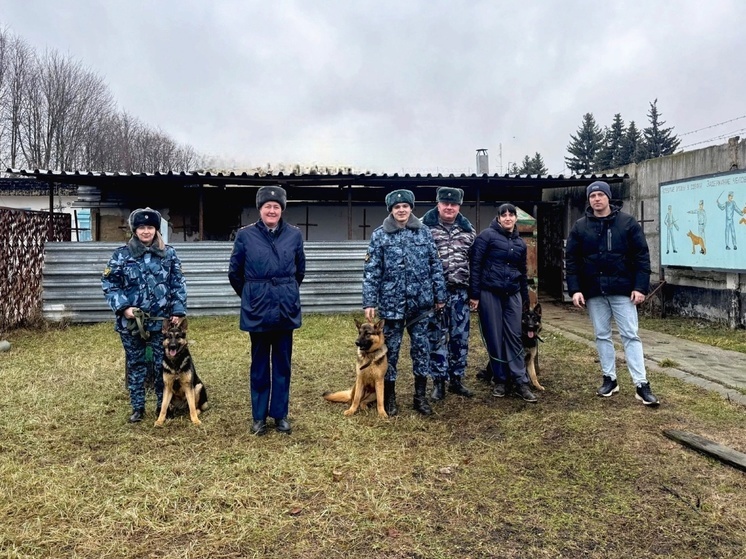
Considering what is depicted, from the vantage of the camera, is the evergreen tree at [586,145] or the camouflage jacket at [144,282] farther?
the evergreen tree at [586,145]

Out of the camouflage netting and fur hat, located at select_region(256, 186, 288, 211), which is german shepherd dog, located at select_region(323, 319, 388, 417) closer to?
fur hat, located at select_region(256, 186, 288, 211)

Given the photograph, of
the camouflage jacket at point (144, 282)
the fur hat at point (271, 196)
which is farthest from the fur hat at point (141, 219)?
the fur hat at point (271, 196)

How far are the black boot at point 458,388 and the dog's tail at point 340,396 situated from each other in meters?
1.03

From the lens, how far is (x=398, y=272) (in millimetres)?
4125

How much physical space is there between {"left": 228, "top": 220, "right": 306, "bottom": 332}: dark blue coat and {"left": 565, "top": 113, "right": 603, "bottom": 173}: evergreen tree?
48402 mm

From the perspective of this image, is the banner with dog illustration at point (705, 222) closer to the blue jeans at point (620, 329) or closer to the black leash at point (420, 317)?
the blue jeans at point (620, 329)

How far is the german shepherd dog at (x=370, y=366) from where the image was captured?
13.5 feet

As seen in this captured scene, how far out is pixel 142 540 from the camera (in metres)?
2.46

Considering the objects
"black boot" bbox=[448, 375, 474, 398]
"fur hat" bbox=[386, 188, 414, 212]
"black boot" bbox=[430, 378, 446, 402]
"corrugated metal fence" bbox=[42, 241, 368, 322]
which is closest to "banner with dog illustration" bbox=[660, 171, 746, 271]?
"black boot" bbox=[448, 375, 474, 398]

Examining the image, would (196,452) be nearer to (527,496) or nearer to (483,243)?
(527,496)

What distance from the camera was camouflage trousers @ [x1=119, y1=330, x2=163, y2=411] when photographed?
4.04 metres

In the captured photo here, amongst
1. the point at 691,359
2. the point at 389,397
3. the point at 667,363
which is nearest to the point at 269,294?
the point at 389,397

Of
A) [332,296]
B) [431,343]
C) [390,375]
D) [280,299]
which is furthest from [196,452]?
[332,296]

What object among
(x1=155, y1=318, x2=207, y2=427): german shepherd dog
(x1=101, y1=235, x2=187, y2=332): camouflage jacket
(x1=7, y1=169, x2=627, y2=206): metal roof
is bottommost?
(x1=155, y1=318, x2=207, y2=427): german shepherd dog
